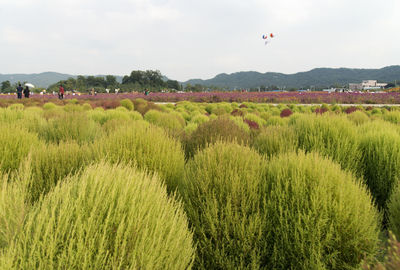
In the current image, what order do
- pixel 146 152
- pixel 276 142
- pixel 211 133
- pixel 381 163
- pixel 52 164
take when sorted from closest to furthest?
1. pixel 52 164
2. pixel 146 152
3. pixel 381 163
4. pixel 276 142
5. pixel 211 133

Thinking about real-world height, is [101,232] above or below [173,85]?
below

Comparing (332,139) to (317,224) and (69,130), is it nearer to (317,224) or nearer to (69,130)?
(317,224)

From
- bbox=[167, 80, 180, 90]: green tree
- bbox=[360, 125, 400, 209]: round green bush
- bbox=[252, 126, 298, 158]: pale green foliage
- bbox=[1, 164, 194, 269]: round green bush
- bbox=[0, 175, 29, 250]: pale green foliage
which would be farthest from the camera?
bbox=[167, 80, 180, 90]: green tree

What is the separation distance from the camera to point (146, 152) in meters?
2.79

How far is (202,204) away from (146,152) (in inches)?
37.5

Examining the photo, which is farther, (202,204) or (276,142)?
(276,142)

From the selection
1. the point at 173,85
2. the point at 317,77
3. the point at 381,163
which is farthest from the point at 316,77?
the point at 381,163

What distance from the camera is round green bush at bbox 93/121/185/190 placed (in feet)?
8.75

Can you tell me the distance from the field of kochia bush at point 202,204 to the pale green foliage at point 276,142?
0.08ft

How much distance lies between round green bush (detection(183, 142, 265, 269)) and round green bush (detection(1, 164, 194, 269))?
0.63 m

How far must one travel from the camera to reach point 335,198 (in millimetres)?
2104

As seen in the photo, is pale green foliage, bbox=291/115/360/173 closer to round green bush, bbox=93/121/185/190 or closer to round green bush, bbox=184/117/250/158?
round green bush, bbox=184/117/250/158

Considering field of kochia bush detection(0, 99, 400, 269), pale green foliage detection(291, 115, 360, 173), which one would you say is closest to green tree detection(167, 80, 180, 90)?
pale green foliage detection(291, 115, 360, 173)

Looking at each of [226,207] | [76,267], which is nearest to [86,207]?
[76,267]
